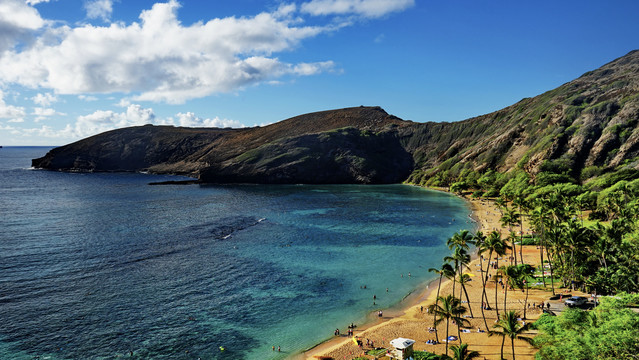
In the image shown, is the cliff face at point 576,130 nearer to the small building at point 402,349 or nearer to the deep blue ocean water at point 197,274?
the deep blue ocean water at point 197,274

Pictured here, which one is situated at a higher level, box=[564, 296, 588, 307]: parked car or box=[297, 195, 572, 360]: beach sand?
box=[564, 296, 588, 307]: parked car

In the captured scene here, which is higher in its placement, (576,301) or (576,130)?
(576,130)

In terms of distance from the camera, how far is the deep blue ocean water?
1761 inches

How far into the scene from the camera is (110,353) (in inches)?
1610

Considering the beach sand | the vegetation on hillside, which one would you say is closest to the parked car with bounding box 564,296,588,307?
the beach sand

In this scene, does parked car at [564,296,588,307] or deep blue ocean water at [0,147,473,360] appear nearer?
parked car at [564,296,588,307]

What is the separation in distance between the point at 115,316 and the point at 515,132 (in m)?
183

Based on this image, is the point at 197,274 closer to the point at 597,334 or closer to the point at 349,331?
the point at 349,331

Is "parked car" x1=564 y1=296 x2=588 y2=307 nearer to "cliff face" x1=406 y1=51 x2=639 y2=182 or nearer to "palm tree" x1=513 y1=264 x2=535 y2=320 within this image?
"palm tree" x1=513 y1=264 x2=535 y2=320

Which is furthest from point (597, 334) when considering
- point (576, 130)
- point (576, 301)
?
point (576, 130)

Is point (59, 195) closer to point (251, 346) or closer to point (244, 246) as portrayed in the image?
point (244, 246)

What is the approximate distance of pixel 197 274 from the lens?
216 feet

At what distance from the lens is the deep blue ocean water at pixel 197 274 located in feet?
147

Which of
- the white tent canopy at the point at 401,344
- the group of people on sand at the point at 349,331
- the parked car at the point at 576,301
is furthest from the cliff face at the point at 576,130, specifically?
the white tent canopy at the point at 401,344
